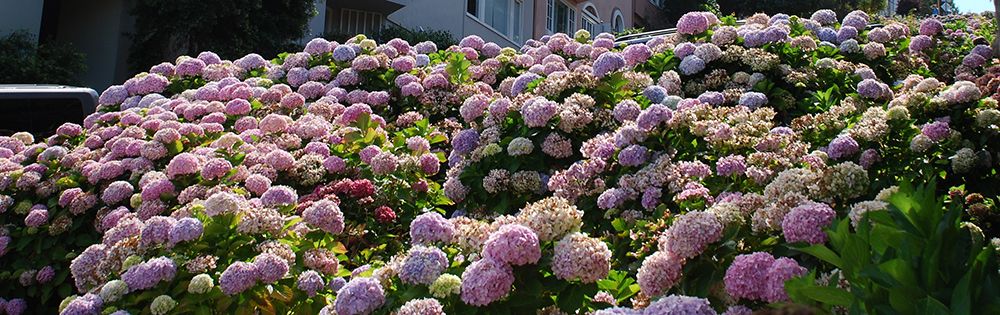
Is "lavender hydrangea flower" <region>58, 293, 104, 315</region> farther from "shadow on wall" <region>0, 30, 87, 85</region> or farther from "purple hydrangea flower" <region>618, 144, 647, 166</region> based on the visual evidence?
"shadow on wall" <region>0, 30, 87, 85</region>

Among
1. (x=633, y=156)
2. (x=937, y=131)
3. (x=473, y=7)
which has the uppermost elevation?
(x=473, y=7)

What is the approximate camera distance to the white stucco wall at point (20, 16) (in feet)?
43.0

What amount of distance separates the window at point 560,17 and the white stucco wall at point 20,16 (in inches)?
571

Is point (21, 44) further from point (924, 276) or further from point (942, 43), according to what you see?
point (924, 276)

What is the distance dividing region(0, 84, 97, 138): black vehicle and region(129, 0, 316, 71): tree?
616cm

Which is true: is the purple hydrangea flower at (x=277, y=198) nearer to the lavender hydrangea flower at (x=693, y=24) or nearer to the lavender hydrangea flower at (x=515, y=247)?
the lavender hydrangea flower at (x=515, y=247)

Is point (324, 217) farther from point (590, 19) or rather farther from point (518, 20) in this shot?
point (590, 19)

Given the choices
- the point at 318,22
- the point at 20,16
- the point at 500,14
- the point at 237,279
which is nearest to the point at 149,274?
the point at 237,279

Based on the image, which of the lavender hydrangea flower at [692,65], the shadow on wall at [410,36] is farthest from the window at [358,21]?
the lavender hydrangea flower at [692,65]

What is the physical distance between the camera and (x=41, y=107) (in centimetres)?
708

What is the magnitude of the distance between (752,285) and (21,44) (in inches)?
536

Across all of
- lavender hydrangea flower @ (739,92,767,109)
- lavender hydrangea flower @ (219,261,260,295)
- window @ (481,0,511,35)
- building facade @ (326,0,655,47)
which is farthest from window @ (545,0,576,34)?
lavender hydrangea flower @ (219,261,260,295)

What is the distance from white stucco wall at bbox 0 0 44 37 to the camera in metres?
13.1

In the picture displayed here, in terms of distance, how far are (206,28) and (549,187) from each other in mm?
11123
